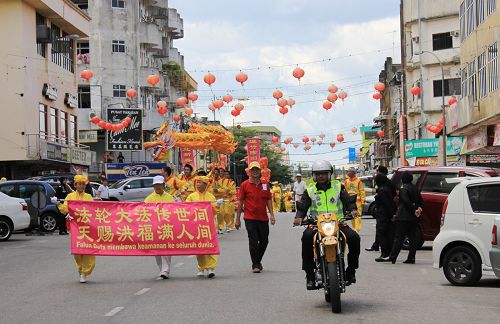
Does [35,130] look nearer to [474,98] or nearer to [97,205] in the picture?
[474,98]

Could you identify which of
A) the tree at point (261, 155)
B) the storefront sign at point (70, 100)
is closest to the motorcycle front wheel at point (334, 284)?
the storefront sign at point (70, 100)

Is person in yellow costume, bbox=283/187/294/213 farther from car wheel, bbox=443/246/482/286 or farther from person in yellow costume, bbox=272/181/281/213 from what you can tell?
car wheel, bbox=443/246/482/286

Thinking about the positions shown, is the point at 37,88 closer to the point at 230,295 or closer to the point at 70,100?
the point at 70,100

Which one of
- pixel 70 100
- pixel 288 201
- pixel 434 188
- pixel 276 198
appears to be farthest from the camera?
pixel 288 201

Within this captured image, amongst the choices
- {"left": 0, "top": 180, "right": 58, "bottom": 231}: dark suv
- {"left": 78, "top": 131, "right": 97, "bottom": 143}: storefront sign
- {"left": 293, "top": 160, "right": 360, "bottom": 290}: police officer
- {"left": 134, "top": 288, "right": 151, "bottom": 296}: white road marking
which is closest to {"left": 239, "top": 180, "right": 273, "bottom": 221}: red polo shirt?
{"left": 134, "top": 288, "right": 151, "bottom": 296}: white road marking

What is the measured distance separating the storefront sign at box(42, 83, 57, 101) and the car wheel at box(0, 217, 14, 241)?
23.6m

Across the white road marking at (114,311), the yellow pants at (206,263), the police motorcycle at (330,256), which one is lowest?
the white road marking at (114,311)

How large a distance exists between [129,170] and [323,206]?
4663 centimetres

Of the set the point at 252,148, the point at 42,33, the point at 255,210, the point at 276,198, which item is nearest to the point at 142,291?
the point at 255,210

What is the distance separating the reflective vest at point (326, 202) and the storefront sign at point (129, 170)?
4615 centimetres

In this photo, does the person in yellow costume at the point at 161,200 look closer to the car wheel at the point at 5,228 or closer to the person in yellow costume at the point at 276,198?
the car wheel at the point at 5,228

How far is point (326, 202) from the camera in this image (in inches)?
411

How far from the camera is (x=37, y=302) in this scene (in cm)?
1139

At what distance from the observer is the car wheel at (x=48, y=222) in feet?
93.1
